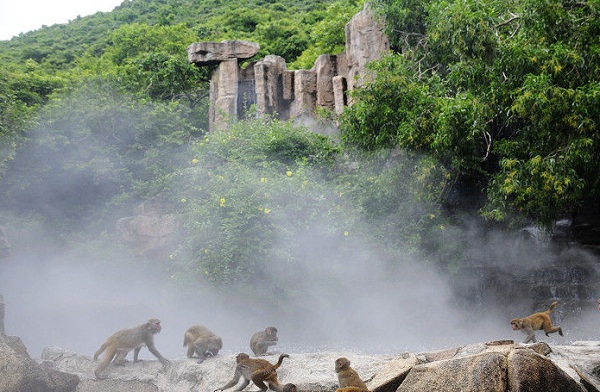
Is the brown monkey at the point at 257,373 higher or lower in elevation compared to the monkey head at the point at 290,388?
lower

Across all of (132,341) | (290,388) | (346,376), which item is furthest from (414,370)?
(132,341)

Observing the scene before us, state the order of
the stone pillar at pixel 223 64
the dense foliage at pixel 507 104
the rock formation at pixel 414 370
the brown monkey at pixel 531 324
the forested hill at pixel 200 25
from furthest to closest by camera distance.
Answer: the forested hill at pixel 200 25
the stone pillar at pixel 223 64
the dense foliage at pixel 507 104
the brown monkey at pixel 531 324
the rock formation at pixel 414 370

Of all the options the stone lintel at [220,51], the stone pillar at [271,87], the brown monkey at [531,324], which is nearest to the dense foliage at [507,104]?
the brown monkey at [531,324]

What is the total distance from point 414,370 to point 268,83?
1770cm

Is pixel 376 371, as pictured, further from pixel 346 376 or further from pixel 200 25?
pixel 200 25

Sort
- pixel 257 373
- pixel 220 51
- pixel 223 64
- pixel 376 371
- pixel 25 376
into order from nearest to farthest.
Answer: pixel 257 373 → pixel 376 371 → pixel 25 376 → pixel 223 64 → pixel 220 51

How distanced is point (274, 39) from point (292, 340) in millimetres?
21889

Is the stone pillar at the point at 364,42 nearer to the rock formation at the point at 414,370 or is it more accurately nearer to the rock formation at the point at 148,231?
the rock formation at the point at 148,231

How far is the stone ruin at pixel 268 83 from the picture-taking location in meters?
20.6

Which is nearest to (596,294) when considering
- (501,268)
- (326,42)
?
(501,268)

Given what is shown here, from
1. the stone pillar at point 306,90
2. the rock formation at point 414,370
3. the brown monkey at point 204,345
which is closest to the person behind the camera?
the rock formation at point 414,370

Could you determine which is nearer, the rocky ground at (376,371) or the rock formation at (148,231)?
the rocky ground at (376,371)

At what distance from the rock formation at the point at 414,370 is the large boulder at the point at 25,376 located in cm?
25

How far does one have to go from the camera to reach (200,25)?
36.4 metres
